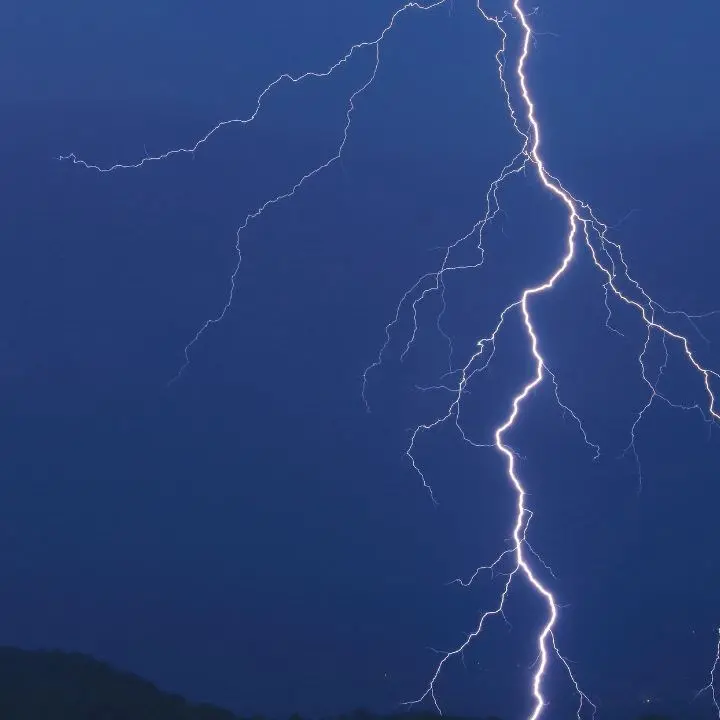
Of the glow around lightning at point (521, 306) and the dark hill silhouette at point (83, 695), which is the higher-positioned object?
the glow around lightning at point (521, 306)

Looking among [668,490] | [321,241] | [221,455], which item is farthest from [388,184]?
[668,490]

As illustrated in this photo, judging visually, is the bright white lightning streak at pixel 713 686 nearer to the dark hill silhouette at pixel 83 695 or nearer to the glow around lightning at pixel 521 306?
the glow around lightning at pixel 521 306

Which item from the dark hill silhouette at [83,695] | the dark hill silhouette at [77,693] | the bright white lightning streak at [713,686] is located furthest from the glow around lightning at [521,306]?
the dark hill silhouette at [77,693]

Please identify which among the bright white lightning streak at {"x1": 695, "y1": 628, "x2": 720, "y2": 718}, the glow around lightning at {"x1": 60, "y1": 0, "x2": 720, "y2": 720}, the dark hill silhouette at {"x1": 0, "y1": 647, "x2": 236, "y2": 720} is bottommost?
the dark hill silhouette at {"x1": 0, "y1": 647, "x2": 236, "y2": 720}

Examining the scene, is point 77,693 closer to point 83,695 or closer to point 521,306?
point 83,695

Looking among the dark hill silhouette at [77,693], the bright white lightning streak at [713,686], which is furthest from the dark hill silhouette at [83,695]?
the bright white lightning streak at [713,686]

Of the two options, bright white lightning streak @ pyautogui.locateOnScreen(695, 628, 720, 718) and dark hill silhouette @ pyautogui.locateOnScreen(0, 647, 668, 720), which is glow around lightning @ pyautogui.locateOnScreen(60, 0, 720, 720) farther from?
dark hill silhouette @ pyautogui.locateOnScreen(0, 647, 668, 720)

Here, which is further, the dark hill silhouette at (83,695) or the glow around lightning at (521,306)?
the dark hill silhouette at (83,695)

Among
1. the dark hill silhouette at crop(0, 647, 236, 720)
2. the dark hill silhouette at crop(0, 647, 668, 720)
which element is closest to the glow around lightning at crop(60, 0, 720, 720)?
the dark hill silhouette at crop(0, 647, 668, 720)

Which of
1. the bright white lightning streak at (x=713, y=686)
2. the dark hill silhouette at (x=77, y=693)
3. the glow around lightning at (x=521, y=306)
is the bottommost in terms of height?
the dark hill silhouette at (x=77, y=693)

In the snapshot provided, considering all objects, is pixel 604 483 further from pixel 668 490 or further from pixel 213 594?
pixel 213 594
